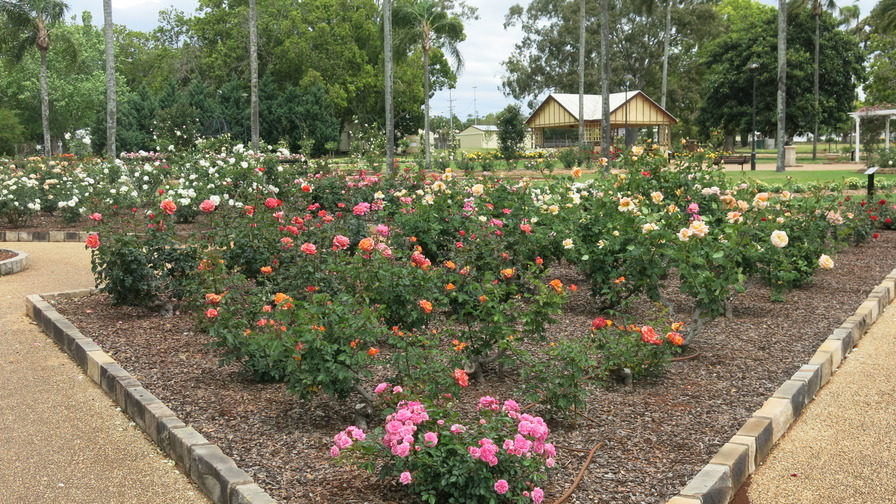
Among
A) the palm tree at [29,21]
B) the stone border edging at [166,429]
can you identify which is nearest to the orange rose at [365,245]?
the stone border edging at [166,429]

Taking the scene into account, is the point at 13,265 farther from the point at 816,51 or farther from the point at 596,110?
the point at 596,110

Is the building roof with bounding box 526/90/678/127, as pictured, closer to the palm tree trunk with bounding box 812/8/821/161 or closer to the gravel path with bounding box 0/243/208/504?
the palm tree trunk with bounding box 812/8/821/161

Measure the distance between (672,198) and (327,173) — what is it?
5.29 meters

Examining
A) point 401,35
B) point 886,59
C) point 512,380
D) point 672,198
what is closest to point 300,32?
point 401,35

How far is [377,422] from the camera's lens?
4398mm

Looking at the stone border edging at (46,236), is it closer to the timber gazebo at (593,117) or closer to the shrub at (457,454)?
the shrub at (457,454)

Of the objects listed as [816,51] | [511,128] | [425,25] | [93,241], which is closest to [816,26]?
[816,51]

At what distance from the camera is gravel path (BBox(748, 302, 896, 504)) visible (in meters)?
3.78

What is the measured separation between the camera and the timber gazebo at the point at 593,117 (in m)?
49.5

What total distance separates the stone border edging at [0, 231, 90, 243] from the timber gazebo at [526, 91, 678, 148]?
3770 centimetres

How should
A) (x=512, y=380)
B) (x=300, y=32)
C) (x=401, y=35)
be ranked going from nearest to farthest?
(x=512, y=380) < (x=401, y=35) < (x=300, y=32)

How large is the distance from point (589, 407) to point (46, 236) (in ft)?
36.1

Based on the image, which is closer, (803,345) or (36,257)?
(803,345)

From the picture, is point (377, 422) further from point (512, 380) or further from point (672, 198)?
point (672, 198)
